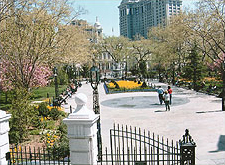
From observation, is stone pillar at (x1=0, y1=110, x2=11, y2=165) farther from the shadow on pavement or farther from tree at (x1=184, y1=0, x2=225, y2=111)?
tree at (x1=184, y1=0, x2=225, y2=111)

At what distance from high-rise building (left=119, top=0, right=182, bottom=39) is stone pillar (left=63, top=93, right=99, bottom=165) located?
149110 mm

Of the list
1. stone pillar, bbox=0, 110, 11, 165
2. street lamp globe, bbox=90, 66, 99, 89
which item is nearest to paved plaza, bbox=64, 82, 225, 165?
street lamp globe, bbox=90, 66, 99, 89

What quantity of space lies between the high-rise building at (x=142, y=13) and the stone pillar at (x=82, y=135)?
5870 inches

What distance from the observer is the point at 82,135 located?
18.2ft

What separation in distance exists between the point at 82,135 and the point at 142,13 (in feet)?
564

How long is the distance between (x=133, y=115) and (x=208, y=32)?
11322mm

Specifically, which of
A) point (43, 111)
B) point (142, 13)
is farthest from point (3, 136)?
point (142, 13)

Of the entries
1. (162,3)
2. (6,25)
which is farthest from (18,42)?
(162,3)

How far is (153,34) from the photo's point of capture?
5022cm

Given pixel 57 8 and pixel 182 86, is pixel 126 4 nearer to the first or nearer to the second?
pixel 182 86

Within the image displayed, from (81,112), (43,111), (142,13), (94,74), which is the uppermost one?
(142,13)

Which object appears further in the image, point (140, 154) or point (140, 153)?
point (140, 153)

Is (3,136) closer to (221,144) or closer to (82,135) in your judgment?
(82,135)

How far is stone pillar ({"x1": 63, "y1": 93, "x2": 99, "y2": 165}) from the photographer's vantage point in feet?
18.1
